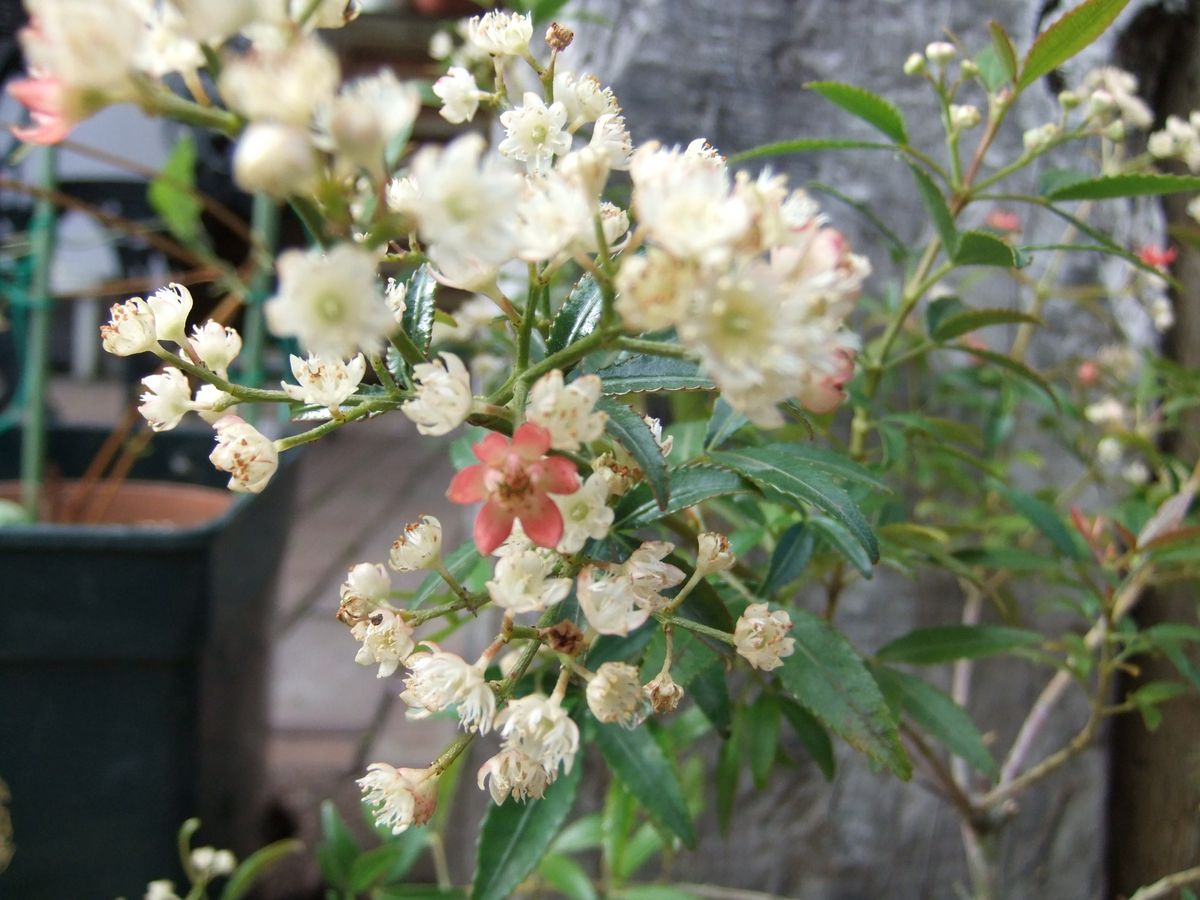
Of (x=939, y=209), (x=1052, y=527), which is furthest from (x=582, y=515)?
(x=1052, y=527)

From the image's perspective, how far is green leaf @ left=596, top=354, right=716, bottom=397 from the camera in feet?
1.20

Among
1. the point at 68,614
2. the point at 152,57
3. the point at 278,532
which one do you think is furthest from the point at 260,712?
the point at 152,57

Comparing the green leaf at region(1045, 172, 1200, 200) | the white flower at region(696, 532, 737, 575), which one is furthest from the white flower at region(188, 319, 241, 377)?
the green leaf at region(1045, 172, 1200, 200)

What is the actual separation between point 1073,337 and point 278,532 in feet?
3.20

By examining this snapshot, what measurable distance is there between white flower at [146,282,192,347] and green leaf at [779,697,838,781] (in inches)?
16.2

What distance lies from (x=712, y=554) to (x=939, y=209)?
0.90ft

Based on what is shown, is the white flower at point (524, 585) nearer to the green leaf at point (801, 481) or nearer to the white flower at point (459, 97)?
the green leaf at point (801, 481)

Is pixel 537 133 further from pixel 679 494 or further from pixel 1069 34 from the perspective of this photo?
pixel 1069 34

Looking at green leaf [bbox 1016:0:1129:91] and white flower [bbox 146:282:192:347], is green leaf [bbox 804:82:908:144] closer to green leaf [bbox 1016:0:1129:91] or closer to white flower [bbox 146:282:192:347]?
green leaf [bbox 1016:0:1129:91]

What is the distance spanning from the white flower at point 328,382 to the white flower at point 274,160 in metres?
0.12

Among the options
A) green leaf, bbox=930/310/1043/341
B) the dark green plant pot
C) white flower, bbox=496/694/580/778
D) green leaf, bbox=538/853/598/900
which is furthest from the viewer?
the dark green plant pot

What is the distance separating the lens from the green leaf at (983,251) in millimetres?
493

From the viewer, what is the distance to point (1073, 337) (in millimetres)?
1063

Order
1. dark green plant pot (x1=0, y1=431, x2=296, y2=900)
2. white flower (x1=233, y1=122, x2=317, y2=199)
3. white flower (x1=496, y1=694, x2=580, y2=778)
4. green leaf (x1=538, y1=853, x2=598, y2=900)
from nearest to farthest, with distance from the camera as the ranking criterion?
white flower (x1=233, y1=122, x2=317, y2=199)
white flower (x1=496, y1=694, x2=580, y2=778)
green leaf (x1=538, y1=853, x2=598, y2=900)
dark green plant pot (x1=0, y1=431, x2=296, y2=900)
